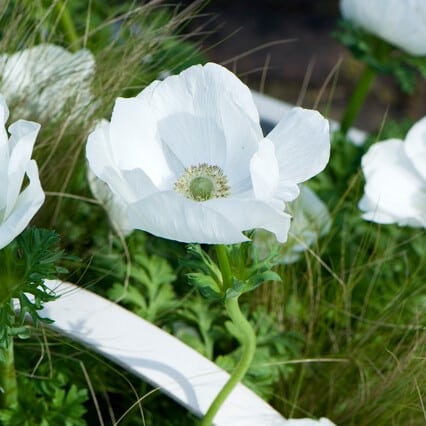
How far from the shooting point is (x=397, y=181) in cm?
103

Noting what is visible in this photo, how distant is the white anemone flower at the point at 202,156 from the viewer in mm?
658

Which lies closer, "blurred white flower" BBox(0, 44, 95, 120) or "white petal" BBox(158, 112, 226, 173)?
"white petal" BBox(158, 112, 226, 173)

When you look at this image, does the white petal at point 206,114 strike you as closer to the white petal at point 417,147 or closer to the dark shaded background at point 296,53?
the white petal at point 417,147

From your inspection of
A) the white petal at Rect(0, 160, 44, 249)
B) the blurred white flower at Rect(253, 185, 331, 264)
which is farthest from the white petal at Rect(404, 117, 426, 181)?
the white petal at Rect(0, 160, 44, 249)

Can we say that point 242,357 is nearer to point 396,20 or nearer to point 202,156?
point 202,156

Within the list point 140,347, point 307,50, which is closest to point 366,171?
point 140,347

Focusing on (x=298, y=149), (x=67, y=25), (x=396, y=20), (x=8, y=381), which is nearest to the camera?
(x=298, y=149)

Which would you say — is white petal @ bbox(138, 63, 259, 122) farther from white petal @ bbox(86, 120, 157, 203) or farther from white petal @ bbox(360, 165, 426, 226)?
white petal @ bbox(360, 165, 426, 226)

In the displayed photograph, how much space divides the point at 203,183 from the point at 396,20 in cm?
45

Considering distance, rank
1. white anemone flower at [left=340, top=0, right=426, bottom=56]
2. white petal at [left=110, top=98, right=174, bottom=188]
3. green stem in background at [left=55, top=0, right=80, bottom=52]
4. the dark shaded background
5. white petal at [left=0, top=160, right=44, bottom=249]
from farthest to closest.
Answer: the dark shaded background, green stem in background at [left=55, top=0, right=80, bottom=52], white anemone flower at [left=340, top=0, right=426, bottom=56], white petal at [left=110, top=98, right=174, bottom=188], white petal at [left=0, top=160, right=44, bottom=249]

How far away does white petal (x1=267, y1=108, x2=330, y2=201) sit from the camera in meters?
0.73

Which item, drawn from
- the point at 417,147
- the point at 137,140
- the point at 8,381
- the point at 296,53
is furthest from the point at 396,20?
the point at 296,53

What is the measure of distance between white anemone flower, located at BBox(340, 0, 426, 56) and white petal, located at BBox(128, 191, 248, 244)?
0.54 meters

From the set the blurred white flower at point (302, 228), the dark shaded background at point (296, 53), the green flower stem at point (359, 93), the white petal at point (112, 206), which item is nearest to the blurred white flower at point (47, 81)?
the white petal at point (112, 206)
